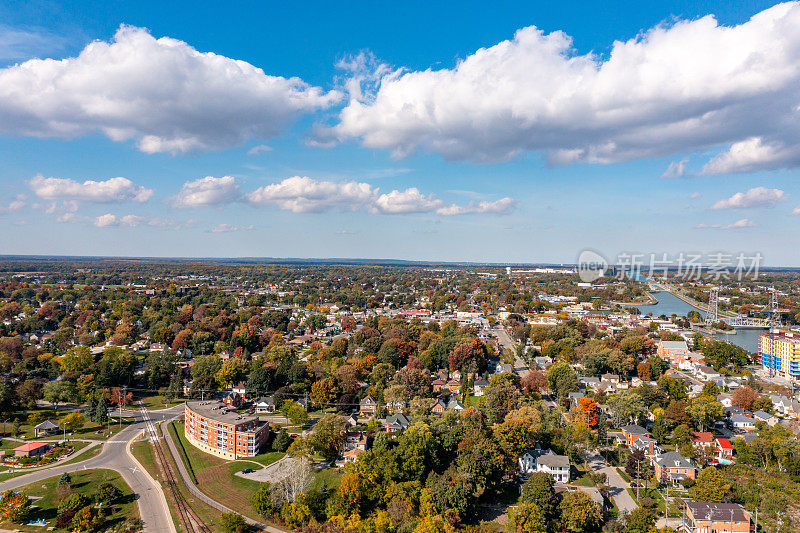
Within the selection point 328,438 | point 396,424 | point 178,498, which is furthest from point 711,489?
point 178,498

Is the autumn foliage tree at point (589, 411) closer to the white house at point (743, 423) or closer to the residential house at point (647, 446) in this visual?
the residential house at point (647, 446)

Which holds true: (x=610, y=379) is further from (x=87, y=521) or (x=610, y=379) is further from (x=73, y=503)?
(x=73, y=503)

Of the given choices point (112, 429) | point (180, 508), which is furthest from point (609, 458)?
point (112, 429)

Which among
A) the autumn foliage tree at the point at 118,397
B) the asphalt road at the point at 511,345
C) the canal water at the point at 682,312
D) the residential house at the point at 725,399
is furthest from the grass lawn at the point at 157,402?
the canal water at the point at 682,312

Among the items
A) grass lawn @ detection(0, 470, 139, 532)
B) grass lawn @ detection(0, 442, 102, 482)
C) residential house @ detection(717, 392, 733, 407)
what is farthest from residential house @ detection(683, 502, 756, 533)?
grass lawn @ detection(0, 442, 102, 482)

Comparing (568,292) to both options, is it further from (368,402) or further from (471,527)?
(471,527)

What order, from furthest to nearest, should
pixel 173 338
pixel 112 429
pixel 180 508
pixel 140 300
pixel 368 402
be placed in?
pixel 140 300
pixel 173 338
pixel 368 402
pixel 112 429
pixel 180 508
